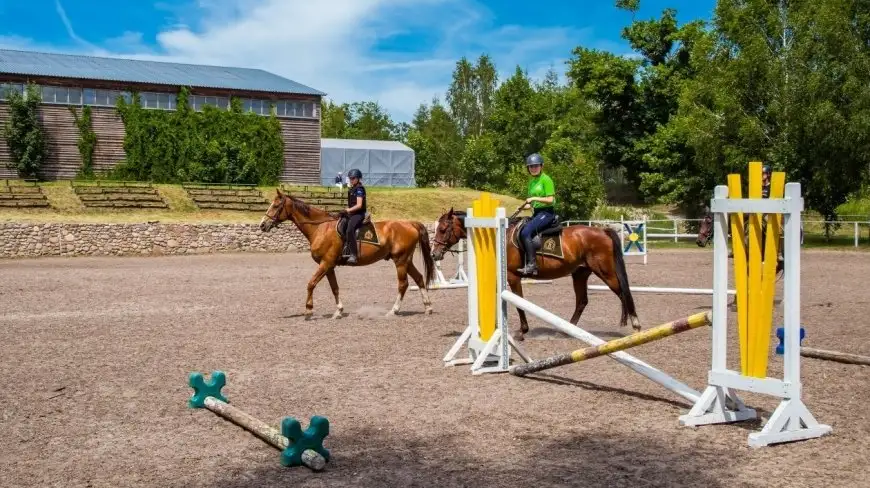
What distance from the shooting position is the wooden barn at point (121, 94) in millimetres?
50000

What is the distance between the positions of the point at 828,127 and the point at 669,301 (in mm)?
24777

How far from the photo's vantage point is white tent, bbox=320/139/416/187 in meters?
62.2

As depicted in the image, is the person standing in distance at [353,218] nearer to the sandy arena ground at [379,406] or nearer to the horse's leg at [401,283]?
the horse's leg at [401,283]

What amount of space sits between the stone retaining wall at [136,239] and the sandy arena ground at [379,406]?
67.0 ft

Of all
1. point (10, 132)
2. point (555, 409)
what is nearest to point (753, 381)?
point (555, 409)

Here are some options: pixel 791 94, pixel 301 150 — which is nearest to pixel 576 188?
pixel 791 94

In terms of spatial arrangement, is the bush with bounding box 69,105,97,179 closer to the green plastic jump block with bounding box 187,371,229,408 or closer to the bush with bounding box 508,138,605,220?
the bush with bounding box 508,138,605,220

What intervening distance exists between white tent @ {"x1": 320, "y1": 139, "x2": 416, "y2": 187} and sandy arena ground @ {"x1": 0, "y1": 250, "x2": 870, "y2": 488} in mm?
47269

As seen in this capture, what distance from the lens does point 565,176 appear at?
164ft

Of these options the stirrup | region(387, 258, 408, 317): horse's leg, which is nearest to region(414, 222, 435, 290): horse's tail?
region(387, 258, 408, 317): horse's leg

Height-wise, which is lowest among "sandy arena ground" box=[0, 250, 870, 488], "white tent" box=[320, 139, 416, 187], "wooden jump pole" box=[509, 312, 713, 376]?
"sandy arena ground" box=[0, 250, 870, 488]

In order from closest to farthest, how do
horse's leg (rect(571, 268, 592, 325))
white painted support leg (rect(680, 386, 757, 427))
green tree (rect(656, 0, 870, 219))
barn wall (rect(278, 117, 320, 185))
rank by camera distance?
white painted support leg (rect(680, 386, 757, 427)), horse's leg (rect(571, 268, 592, 325)), green tree (rect(656, 0, 870, 219)), barn wall (rect(278, 117, 320, 185))

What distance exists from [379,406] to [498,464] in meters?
2.06

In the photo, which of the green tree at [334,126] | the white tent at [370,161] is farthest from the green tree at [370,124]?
the white tent at [370,161]
